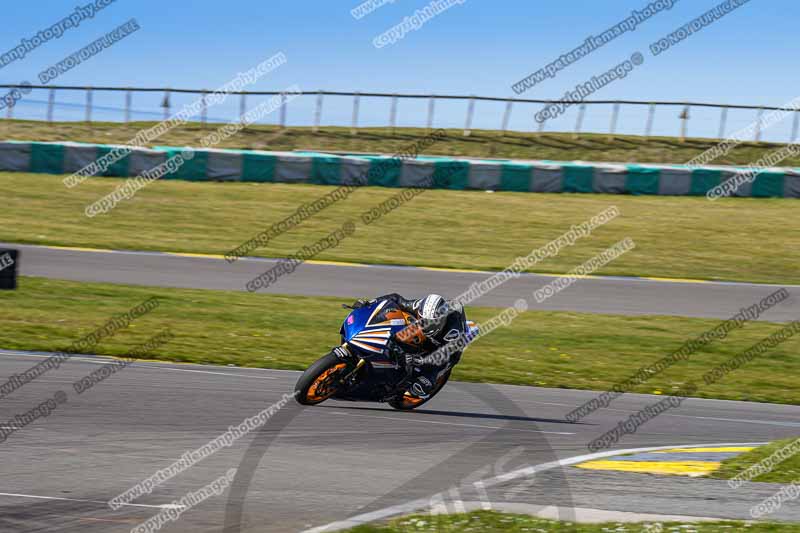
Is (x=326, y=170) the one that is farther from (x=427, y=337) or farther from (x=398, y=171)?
(x=427, y=337)

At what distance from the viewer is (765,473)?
865 centimetres

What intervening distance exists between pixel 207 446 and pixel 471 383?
5.23 metres

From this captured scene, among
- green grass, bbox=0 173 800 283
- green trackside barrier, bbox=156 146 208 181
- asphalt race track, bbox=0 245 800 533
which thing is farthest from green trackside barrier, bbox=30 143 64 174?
asphalt race track, bbox=0 245 800 533

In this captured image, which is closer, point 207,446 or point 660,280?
point 207,446

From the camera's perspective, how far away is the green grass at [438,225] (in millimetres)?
24172

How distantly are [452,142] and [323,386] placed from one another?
29250 millimetres

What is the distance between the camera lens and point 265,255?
76.6 feet

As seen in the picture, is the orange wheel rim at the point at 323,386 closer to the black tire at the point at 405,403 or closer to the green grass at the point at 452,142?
the black tire at the point at 405,403

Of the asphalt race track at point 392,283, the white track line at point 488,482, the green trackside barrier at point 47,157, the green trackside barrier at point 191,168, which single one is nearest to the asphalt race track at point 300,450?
the white track line at point 488,482

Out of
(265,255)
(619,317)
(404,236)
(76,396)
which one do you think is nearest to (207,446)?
(76,396)

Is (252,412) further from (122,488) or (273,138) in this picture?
(273,138)

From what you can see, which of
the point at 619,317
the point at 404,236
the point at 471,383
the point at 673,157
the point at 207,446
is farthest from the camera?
the point at 673,157

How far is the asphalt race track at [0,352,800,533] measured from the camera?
22.9ft

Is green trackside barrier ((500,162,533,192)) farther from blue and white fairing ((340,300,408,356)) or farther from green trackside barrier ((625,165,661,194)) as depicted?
blue and white fairing ((340,300,408,356))
